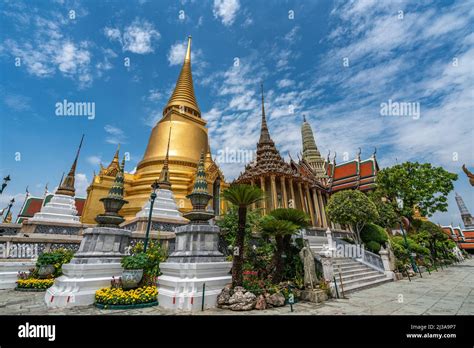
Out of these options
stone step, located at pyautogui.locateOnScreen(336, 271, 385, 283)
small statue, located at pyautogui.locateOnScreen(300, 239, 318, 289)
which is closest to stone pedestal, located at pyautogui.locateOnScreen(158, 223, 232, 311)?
small statue, located at pyautogui.locateOnScreen(300, 239, 318, 289)

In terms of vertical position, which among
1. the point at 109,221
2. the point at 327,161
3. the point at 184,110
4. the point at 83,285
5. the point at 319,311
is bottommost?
the point at 319,311

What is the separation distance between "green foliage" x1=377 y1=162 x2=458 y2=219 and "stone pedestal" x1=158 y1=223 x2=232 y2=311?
22.2 meters

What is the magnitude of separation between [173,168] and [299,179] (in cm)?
1495

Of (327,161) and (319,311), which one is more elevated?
(327,161)

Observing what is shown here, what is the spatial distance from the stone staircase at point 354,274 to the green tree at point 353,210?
431 cm

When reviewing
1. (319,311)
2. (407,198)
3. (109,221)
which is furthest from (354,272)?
(407,198)

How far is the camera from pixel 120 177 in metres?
9.34

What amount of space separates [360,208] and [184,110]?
901 inches

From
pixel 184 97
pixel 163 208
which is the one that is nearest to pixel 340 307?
pixel 163 208

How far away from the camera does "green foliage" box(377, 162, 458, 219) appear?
21.2m

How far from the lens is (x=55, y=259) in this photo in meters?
9.12
